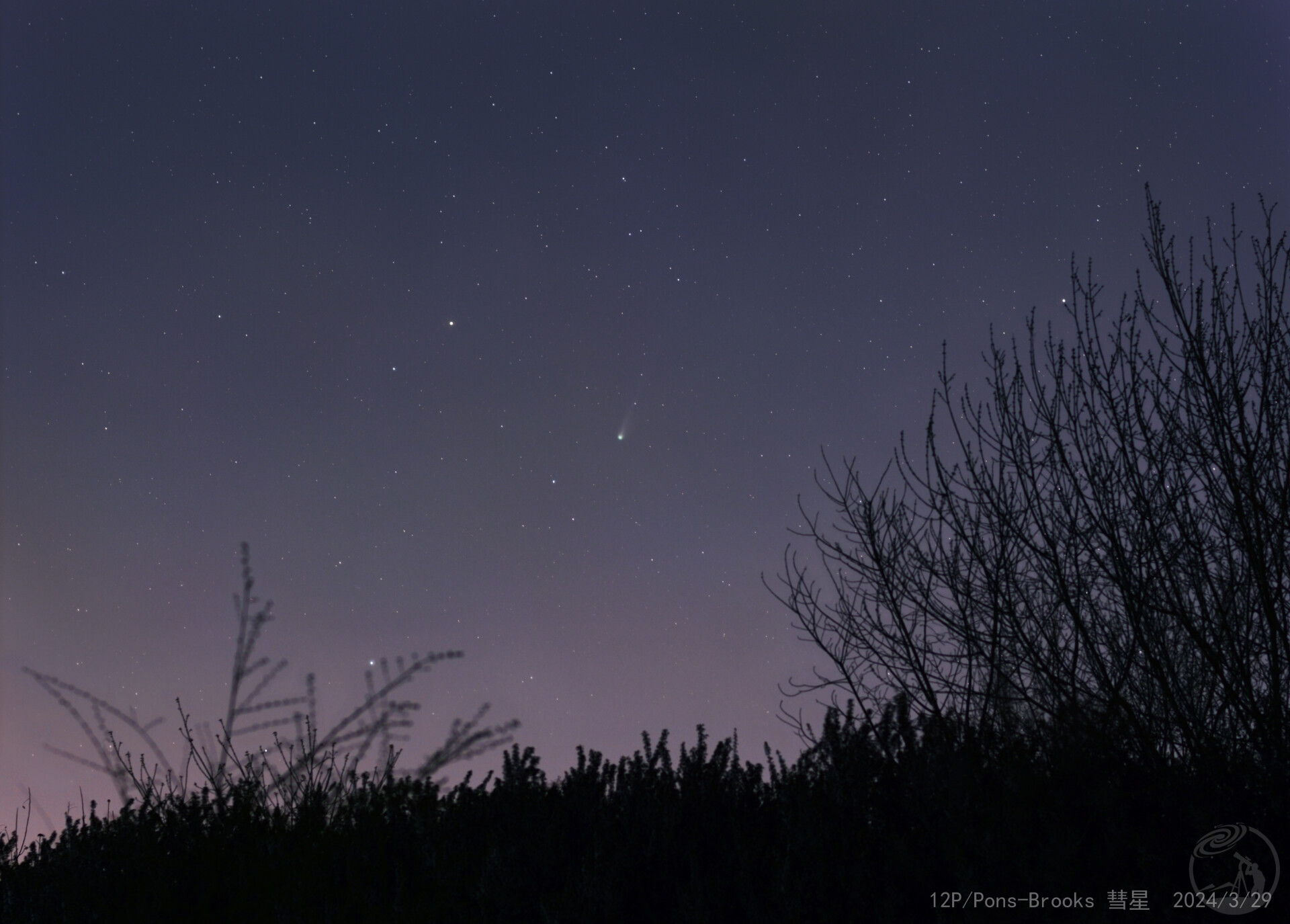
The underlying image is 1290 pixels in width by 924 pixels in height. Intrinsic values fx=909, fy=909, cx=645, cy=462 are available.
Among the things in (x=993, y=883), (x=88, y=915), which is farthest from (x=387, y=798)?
(x=993, y=883)

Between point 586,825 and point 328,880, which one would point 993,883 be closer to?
point 586,825

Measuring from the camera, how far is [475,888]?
374 centimetres

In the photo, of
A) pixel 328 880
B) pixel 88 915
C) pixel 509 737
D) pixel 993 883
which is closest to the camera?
pixel 993 883

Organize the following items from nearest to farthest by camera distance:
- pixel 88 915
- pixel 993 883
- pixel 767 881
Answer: pixel 993 883 < pixel 767 881 < pixel 88 915

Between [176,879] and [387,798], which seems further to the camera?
[387,798]

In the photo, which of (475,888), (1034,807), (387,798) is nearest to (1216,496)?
(1034,807)

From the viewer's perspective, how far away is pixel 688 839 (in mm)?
4043

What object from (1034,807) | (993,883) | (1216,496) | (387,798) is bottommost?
(993,883)

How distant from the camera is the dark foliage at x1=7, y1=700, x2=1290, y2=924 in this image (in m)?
3.36

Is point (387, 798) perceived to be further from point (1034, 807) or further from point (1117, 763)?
point (1117, 763)

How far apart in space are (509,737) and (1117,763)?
120 inches

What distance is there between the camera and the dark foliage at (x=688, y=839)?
336 centimetres

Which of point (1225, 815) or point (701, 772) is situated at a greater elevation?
point (701, 772)

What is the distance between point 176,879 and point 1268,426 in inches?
244
